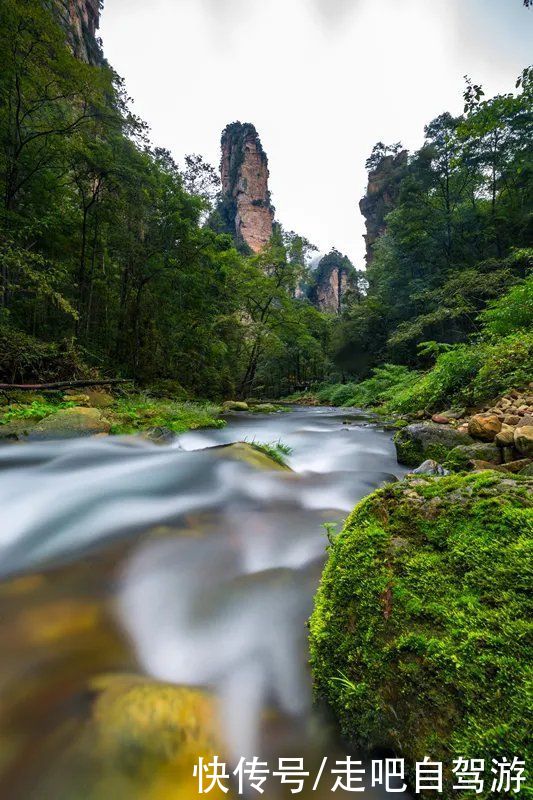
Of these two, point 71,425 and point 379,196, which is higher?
point 379,196

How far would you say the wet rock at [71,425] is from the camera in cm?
548

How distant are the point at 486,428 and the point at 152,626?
4093 millimetres

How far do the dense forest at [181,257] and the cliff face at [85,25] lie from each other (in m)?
10.3

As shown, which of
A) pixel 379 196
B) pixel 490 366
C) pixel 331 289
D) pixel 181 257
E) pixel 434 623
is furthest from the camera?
pixel 331 289

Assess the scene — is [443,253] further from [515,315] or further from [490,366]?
[490,366]

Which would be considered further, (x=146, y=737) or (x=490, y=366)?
(x=490, y=366)

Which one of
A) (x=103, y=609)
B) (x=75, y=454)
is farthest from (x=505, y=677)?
(x=75, y=454)

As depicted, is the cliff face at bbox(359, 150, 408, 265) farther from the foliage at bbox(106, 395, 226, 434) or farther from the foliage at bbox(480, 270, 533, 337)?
the foliage at bbox(106, 395, 226, 434)

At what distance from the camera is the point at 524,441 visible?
329 centimetres

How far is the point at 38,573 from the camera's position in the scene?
2230 mm

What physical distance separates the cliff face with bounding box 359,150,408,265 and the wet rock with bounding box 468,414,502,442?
1740 inches

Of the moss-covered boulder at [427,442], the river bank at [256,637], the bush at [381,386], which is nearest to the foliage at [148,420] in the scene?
the river bank at [256,637]

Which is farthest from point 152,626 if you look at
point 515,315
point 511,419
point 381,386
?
point 381,386

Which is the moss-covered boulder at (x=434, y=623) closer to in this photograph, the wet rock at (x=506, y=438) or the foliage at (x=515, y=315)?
the wet rock at (x=506, y=438)
